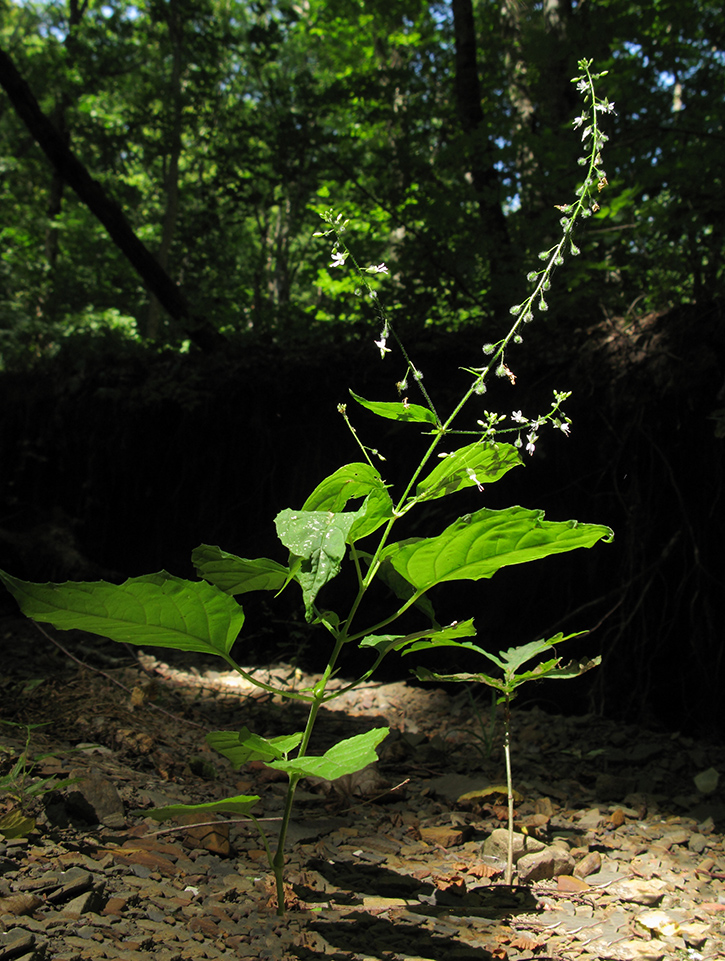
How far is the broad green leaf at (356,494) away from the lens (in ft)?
4.24

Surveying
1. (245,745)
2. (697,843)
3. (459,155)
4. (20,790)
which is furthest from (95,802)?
(459,155)

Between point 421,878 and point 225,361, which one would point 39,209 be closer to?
point 225,361

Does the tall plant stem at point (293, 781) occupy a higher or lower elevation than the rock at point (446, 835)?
higher

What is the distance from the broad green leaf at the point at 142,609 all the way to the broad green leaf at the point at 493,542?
39 cm

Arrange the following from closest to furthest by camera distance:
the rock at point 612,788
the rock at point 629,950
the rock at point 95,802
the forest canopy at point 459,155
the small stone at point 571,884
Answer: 1. the rock at point 629,950
2. the rock at point 95,802
3. the small stone at point 571,884
4. the rock at point 612,788
5. the forest canopy at point 459,155

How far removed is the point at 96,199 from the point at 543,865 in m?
6.05

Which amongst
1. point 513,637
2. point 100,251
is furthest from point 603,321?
point 100,251

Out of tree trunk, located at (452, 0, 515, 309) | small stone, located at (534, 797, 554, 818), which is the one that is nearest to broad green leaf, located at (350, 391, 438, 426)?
small stone, located at (534, 797, 554, 818)

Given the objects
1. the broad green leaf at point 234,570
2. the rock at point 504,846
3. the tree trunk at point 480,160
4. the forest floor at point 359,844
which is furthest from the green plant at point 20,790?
the tree trunk at point 480,160

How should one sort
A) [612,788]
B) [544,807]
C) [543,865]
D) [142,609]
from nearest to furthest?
[142,609]
[543,865]
[544,807]
[612,788]

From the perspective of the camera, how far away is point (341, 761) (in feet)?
3.44

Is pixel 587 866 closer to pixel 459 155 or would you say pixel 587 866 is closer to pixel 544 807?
pixel 544 807

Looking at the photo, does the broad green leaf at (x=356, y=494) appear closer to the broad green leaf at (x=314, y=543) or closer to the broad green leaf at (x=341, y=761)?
the broad green leaf at (x=314, y=543)

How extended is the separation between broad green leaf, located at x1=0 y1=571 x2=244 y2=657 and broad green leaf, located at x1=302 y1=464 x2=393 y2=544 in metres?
0.29
